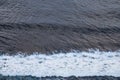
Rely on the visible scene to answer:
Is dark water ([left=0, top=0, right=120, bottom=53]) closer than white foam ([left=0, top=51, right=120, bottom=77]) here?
No

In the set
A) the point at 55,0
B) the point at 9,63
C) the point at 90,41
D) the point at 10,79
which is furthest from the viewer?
the point at 55,0

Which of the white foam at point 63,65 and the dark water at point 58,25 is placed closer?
the white foam at point 63,65

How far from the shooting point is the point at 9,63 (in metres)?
10.1

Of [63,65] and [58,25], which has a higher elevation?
[58,25]

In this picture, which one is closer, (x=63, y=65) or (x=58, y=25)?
(x=63, y=65)

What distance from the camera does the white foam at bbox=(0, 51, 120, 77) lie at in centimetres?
991

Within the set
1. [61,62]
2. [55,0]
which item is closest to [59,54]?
[61,62]

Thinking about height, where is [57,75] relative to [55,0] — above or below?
below

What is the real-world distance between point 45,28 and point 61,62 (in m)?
2.72

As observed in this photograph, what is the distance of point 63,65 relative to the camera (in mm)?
10164

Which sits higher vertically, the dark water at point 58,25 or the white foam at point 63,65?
the dark water at point 58,25

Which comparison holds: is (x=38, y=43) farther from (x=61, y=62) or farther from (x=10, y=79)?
(x=10, y=79)

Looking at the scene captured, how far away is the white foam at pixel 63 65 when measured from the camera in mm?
9906

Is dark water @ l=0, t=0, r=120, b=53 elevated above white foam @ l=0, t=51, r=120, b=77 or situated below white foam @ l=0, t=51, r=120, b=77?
above
